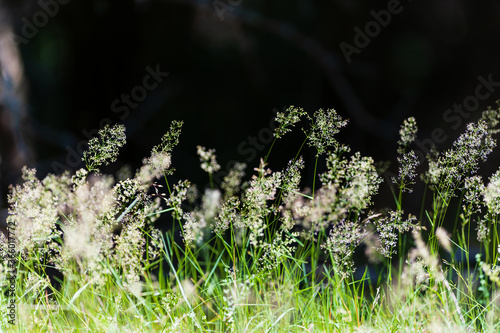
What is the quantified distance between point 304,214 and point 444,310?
0.37 m

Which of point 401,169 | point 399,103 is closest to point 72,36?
point 399,103

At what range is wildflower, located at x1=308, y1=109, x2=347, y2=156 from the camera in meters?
1.22

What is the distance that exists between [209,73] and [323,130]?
43.8 inches

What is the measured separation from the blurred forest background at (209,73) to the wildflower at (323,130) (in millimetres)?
713

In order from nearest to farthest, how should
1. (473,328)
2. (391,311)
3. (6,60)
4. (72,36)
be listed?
(473,328) → (391,311) → (6,60) → (72,36)

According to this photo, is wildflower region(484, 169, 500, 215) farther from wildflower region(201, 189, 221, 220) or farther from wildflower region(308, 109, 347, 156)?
wildflower region(201, 189, 221, 220)

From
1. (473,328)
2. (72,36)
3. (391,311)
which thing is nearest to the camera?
(473,328)

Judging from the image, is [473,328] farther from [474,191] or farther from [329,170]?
[329,170]

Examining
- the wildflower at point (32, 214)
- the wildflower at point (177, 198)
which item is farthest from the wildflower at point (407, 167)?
the wildflower at point (32, 214)

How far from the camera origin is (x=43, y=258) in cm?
127

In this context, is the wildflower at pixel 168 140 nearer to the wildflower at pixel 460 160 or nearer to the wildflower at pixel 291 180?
the wildflower at pixel 291 180

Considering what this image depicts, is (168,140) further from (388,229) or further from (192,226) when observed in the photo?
(388,229)

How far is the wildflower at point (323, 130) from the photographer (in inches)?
48.1

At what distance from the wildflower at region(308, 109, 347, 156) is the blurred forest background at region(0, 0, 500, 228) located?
71cm
